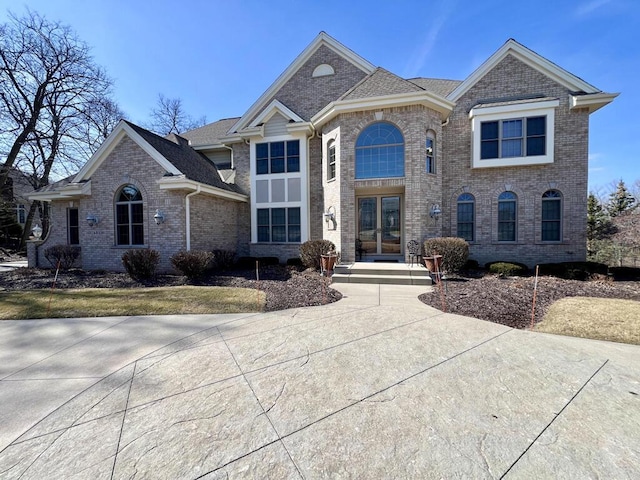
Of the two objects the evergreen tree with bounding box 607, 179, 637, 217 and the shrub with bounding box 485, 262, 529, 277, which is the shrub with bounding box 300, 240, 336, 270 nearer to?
the shrub with bounding box 485, 262, 529, 277

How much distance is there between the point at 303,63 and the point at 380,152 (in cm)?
742

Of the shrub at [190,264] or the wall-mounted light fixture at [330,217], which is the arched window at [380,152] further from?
the shrub at [190,264]

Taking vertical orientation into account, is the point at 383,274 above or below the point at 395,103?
below

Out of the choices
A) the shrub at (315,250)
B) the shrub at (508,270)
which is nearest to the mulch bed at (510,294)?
the shrub at (508,270)

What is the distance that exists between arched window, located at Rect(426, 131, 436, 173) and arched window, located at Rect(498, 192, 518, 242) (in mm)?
3690

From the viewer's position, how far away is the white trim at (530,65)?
39.0 ft

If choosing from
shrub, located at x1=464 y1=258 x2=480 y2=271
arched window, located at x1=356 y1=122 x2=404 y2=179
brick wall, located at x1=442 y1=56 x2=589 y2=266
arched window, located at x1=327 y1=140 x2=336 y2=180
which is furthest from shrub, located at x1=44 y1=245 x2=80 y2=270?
shrub, located at x1=464 y1=258 x2=480 y2=271

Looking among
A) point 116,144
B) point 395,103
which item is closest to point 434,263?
point 395,103

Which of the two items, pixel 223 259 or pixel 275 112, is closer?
pixel 223 259

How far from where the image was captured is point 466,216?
1297 centimetres

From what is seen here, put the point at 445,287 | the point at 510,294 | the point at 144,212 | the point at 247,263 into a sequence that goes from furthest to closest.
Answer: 1. the point at 247,263
2. the point at 144,212
3. the point at 445,287
4. the point at 510,294

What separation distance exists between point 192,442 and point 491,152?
14248 millimetres

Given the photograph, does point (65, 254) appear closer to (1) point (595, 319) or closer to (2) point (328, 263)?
(2) point (328, 263)

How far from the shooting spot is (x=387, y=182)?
11234 mm
